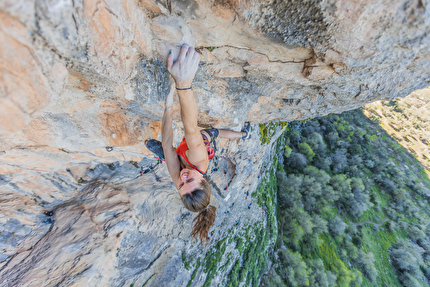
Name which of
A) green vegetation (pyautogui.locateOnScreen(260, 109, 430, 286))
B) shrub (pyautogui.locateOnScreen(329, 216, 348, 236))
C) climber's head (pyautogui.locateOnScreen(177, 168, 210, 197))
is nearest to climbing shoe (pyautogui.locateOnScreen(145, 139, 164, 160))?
climber's head (pyautogui.locateOnScreen(177, 168, 210, 197))

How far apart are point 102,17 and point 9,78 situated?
2.37 feet

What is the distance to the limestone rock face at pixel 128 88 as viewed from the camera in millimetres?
1054

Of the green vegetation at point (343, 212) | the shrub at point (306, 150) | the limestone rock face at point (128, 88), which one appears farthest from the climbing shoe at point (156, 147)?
the shrub at point (306, 150)

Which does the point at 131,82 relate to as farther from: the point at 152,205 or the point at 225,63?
the point at 152,205

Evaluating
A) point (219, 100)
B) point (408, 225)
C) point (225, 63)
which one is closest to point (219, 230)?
point (219, 100)

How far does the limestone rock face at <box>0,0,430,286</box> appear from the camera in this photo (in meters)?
1.05

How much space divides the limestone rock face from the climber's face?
1.11 metres

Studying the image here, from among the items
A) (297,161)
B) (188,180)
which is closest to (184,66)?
(188,180)

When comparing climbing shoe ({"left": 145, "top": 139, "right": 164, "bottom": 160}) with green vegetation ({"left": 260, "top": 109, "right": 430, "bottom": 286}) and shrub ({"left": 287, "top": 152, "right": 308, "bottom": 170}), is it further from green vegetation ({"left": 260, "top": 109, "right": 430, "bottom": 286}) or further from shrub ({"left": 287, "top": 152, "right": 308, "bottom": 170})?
shrub ({"left": 287, "top": 152, "right": 308, "bottom": 170})

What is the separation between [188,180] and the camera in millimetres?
2092

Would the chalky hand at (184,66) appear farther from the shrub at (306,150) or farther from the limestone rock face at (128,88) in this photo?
the shrub at (306,150)

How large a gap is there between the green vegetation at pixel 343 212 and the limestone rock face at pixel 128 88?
7643 mm

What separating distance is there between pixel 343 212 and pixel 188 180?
19.7 m

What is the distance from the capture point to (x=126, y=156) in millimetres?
3518
